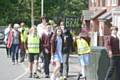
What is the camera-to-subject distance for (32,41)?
21.3 m

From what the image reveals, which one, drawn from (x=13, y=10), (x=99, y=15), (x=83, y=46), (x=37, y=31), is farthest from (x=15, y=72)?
(x=13, y=10)

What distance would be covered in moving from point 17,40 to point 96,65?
11580 mm

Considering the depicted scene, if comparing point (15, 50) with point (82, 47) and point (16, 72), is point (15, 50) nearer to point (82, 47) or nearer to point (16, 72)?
point (16, 72)

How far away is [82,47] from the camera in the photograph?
19906 millimetres

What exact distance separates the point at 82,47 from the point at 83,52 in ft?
0.61

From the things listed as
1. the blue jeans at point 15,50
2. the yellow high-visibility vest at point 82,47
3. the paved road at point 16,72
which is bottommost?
the paved road at point 16,72

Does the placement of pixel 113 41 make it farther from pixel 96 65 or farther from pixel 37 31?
pixel 37 31

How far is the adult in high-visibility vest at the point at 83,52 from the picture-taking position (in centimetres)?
1945

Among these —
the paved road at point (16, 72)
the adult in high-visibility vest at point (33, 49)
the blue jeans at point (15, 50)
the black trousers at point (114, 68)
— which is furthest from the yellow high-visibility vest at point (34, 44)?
the blue jeans at point (15, 50)

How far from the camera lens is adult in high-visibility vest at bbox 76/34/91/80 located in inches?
766

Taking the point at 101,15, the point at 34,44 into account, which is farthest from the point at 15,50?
the point at 101,15

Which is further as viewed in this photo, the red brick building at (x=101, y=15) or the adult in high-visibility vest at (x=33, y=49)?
the red brick building at (x=101, y=15)

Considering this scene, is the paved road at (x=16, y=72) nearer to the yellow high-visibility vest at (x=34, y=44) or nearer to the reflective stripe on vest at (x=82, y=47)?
the yellow high-visibility vest at (x=34, y=44)

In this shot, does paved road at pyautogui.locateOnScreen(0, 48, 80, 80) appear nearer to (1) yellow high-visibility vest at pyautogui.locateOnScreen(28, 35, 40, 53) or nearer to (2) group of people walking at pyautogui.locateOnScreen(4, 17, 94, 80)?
(2) group of people walking at pyautogui.locateOnScreen(4, 17, 94, 80)
